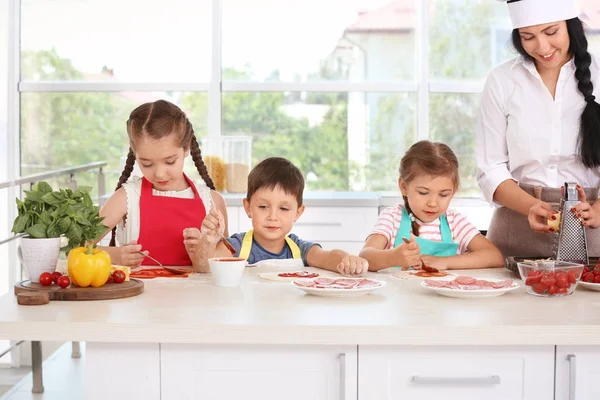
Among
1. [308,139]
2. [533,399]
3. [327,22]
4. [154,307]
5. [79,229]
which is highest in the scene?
[327,22]

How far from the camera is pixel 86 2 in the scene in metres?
5.30

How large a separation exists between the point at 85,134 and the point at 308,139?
4.43 ft

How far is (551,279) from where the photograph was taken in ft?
6.49

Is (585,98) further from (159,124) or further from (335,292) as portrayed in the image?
(159,124)

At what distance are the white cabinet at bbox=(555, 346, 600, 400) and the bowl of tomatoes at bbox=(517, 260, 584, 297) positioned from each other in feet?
0.80

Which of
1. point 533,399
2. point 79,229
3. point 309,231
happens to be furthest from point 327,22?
point 533,399

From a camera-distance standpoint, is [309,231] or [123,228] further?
[309,231]

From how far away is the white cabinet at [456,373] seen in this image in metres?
1.75

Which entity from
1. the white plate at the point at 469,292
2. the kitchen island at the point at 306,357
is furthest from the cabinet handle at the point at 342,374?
the white plate at the point at 469,292

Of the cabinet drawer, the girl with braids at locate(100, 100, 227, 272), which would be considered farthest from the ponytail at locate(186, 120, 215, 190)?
the cabinet drawer

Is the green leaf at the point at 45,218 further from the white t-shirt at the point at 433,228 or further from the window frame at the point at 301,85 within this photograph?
the window frame at the point at 301,85

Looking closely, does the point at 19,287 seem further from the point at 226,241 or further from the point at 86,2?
the point at 86,2

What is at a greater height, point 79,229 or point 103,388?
point 79,229

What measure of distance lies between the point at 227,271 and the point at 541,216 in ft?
2.79
